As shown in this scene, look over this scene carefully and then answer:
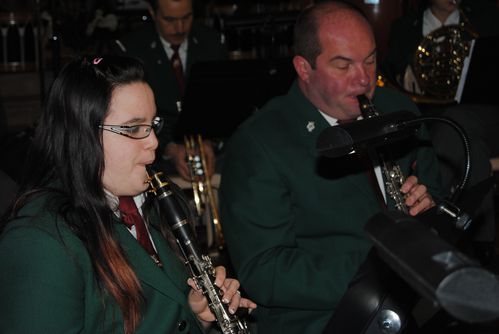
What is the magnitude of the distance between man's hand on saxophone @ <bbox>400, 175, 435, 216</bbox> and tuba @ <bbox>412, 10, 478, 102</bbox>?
2.70 m

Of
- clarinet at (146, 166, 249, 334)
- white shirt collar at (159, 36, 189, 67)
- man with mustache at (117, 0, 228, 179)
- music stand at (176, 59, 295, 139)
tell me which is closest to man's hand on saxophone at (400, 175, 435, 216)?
clarinet at (146, 166, 249, 334)

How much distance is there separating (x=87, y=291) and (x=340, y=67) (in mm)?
1425

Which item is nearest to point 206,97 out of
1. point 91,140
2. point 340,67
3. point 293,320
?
point 340,67

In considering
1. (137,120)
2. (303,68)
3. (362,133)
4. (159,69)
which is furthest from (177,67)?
(362,133)

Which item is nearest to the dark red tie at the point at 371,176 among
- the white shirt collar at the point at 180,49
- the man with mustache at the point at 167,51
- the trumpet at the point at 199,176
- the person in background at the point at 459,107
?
the person in background at the point at 459,107

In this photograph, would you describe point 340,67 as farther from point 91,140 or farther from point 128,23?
point 128,23

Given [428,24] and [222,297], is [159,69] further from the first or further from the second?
[222,297]

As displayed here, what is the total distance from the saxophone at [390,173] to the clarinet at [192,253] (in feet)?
2.86

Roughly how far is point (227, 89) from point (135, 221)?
2.00m

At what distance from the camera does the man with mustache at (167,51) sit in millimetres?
5094

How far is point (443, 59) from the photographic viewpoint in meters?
5.16

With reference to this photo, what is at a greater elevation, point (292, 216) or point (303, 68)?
point (303, 68)

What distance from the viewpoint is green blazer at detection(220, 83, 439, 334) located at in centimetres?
262

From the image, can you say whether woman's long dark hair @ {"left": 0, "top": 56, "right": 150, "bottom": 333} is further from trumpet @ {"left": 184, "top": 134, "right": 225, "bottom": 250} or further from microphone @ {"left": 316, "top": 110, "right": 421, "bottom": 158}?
trumpet @ {"left": 184, "top": 134, "right": 225, "bottom": 250}
